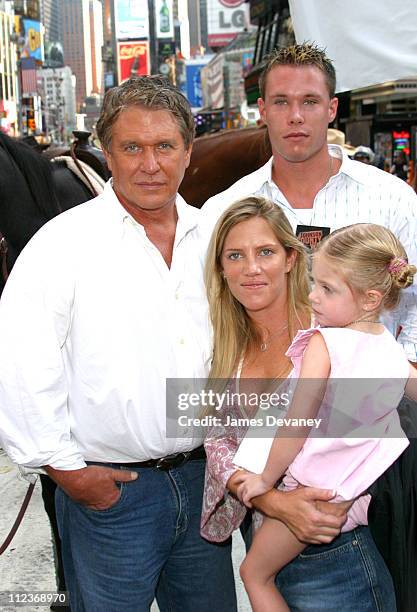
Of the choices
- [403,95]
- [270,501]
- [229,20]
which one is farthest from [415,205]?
[229,20]

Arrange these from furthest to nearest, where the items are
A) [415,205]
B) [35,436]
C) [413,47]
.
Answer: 1. [413,47]
2. [415,205]
3. [35,436]

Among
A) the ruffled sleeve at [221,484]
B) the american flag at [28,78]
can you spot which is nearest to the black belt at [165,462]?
the ruffled sleeve at [221,484]

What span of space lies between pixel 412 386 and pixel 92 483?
99cm

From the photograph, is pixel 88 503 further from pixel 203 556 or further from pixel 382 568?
pixel 382 568

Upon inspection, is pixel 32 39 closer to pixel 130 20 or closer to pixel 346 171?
pixel 130 20

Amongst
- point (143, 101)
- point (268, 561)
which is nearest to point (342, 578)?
point (268, 561)

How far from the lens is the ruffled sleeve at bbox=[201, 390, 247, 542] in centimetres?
220

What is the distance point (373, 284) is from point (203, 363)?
24.8 inches

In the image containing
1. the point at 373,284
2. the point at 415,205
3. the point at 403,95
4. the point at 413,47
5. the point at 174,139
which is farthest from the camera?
the point at 403,95

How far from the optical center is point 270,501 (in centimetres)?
207

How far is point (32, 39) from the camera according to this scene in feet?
347

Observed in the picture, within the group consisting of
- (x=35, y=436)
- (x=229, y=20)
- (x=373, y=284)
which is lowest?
(x=35, y=436)

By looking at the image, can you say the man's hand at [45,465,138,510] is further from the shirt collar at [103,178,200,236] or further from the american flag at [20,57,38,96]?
the american flag at [20,57,38,96]
